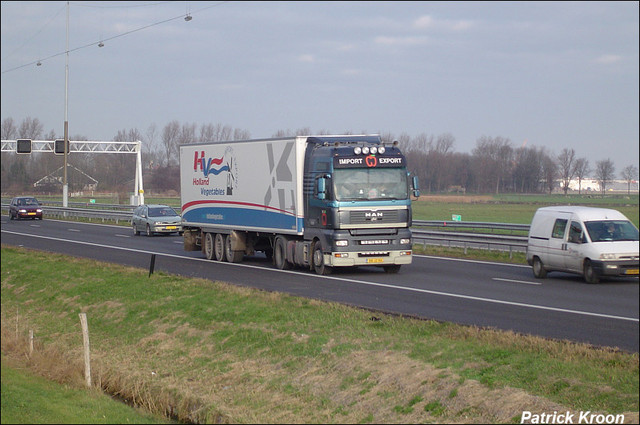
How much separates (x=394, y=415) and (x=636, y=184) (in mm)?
4233

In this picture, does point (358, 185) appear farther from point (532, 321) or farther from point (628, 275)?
point (628, 275)

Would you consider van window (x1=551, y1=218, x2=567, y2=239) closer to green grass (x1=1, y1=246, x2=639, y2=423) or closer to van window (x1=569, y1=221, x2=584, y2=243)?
van window (x1=569, y1=221, x2=584, y2=243)

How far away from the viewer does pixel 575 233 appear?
41.3 feet

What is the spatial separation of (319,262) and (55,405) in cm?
1127

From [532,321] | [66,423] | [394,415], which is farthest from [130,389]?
[532,321]

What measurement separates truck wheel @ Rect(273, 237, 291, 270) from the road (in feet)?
1.08

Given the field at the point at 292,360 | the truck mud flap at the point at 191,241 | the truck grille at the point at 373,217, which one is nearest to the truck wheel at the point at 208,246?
the truck mud flap at the point at 191,241

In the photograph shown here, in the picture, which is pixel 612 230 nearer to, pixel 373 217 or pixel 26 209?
pixel 373 217

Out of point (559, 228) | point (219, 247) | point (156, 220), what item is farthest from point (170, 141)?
point (559, 228)

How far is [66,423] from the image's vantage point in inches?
437

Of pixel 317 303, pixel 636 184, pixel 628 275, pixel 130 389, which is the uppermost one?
pixel 636 184

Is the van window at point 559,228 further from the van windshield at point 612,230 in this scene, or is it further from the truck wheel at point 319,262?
the truck wheel at point 319,262

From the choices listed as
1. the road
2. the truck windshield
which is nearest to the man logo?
the truck windshield

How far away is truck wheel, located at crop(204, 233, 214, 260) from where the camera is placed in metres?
28.2
